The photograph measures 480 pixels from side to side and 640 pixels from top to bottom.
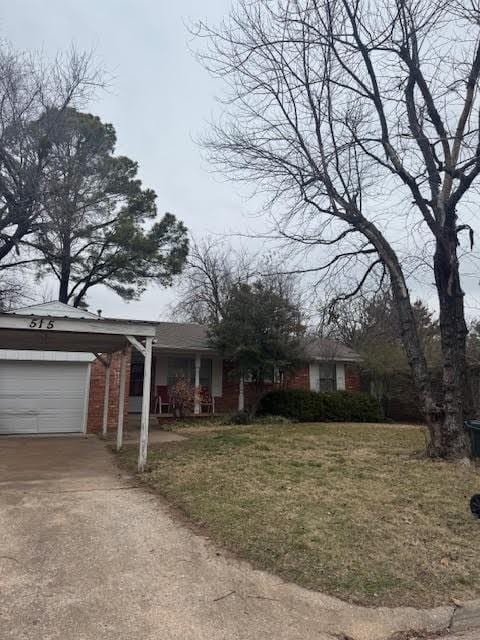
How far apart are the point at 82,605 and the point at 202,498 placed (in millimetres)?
2662

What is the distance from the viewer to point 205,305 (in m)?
27.3

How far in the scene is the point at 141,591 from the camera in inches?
135

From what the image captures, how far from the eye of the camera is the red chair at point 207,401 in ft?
58.2

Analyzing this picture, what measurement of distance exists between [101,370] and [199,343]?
423 cm

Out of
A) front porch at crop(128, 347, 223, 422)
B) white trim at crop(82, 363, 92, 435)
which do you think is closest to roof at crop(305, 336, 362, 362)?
front porch at crop(128, 347, 223, 422)

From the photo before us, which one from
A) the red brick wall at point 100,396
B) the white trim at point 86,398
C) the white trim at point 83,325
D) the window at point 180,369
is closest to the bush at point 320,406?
the window at point 180,369

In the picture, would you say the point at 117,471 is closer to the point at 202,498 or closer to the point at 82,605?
the point at 202,498

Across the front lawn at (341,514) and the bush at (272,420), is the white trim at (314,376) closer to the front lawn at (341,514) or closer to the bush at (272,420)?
the bush at (272,420)

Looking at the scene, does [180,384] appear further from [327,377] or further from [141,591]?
[141,591]

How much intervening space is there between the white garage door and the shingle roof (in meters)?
3.41

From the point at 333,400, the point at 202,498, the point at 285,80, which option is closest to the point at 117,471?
the point at 202,498

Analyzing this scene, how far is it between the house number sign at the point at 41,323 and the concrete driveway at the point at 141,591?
296 centimetres

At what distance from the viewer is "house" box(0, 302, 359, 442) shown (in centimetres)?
826

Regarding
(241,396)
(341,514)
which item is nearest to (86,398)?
(241,396)
